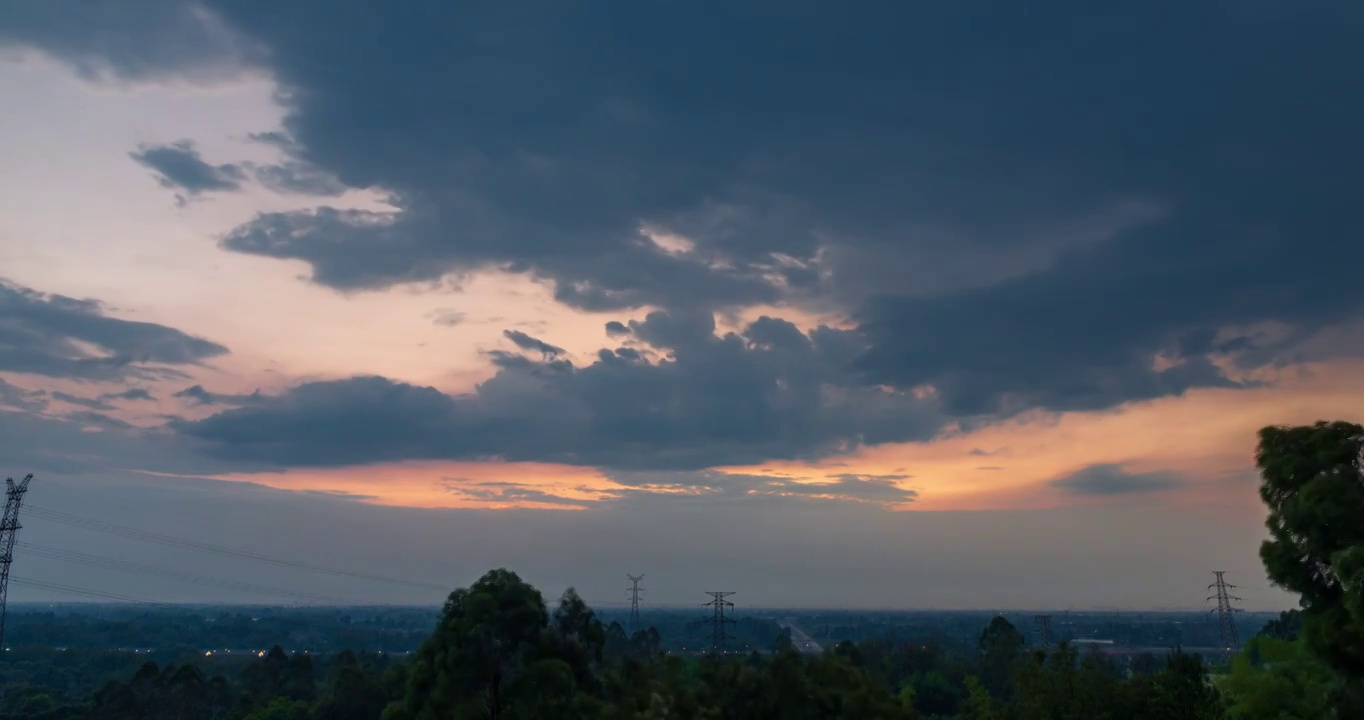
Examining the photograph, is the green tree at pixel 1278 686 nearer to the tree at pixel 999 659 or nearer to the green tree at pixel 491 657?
the green tree at pixel 491 657

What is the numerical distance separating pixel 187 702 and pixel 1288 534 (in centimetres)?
9597

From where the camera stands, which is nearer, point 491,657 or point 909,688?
point 491,657

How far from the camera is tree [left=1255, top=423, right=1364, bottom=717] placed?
2855 cm

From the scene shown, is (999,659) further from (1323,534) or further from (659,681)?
(659,681)

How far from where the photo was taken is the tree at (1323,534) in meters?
28.5

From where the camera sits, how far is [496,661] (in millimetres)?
37750

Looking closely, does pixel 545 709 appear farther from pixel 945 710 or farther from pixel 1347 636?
pixel 945 710

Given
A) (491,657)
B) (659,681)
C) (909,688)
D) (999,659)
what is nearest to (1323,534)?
(909,688)

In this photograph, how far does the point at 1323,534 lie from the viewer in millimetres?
29422

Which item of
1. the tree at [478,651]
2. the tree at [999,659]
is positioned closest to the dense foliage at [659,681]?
the tree at [478,651]

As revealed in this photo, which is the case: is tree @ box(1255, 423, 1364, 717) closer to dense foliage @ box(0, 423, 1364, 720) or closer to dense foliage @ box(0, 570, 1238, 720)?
dense foliage @ box(0, 423, 1364, 720)

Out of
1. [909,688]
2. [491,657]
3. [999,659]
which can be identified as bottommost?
[999,659]

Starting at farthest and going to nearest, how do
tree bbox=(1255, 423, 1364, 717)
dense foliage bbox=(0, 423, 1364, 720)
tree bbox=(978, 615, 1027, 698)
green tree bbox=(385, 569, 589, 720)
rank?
tree bbox=(978, 615, 1027, 698), green tree bbox=(385, 569, 589, 720), tree bbox=(1255, 423, 1364, 717), dense foliage bbox=(0, 423, 1364, 720)

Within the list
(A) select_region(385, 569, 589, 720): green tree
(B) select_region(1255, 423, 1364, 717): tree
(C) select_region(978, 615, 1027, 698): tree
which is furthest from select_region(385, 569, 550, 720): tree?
(C) select_region(978, 615, 1027, 698): tree
